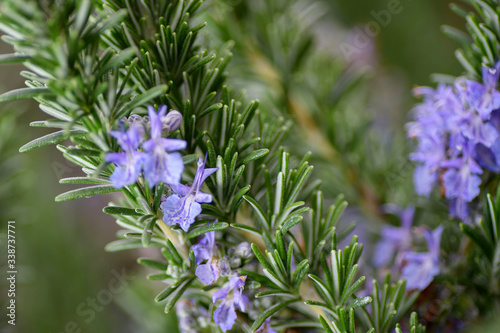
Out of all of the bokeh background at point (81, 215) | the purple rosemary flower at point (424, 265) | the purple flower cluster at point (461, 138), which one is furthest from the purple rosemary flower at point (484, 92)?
the bokeh background at point (81, 215)

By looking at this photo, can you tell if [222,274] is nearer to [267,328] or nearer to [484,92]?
[267,328]

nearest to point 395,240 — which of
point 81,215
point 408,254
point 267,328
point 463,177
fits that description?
point 408,254

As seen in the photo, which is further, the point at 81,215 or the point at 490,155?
the point at 81,215

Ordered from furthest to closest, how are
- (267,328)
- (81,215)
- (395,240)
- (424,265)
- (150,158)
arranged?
1. (81,215)
2. (395,240)
3. (424,265)
4. (267,328)
5. (150,158)

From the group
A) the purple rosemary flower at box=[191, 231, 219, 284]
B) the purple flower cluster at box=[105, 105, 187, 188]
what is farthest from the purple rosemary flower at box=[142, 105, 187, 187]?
the purple rosemary flower at box=[191, 231, 219, 284]

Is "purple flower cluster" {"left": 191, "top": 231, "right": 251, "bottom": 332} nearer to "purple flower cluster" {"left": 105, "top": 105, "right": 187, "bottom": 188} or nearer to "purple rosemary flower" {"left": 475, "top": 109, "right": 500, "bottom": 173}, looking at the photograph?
"purple flower cluster" {"left": 105, "top": 105, "right": 187, "bottom": 188}
